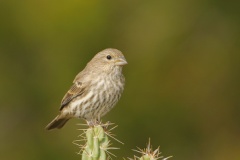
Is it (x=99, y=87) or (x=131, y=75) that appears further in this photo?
(x=131, y=75)

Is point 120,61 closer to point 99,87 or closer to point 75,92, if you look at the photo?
point 99,87

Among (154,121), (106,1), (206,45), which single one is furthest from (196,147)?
(106,1)

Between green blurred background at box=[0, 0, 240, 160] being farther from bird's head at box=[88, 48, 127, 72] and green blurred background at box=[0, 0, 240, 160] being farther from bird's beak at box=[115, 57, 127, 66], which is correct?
bird's beak at box=[115, 57, 127, 66]

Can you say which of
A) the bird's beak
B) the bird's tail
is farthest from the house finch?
the bird's tail

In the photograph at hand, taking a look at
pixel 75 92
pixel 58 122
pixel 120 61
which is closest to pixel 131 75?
pixel 58 122

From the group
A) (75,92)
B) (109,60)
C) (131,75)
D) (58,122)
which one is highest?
(109,60)
